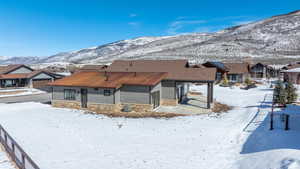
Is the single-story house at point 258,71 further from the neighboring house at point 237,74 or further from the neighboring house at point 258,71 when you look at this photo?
the neighboring house at point 237,74

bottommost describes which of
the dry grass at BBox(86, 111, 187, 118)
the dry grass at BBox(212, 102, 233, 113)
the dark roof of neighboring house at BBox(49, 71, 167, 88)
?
the dry grass at BBox(86, 111, 187, 118)

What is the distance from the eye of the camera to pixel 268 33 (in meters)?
146

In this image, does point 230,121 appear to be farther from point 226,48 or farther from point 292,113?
point 226,48

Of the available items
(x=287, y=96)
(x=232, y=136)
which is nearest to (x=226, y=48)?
(x=287, y=96)

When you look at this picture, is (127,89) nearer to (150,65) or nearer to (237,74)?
(150,65)

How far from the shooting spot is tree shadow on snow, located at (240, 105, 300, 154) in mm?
9303

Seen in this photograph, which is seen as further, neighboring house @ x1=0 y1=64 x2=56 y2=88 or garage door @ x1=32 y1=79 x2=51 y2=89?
garage door @ x1=32 y1=79 x2=51 y2=89

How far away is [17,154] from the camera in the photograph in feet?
26.9

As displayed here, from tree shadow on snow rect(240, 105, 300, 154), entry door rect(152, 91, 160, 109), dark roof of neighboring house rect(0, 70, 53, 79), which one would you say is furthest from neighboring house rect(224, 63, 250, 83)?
dark roof of neighboring house rect(0, 70, 53, 79)

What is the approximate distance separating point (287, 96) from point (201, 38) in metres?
172

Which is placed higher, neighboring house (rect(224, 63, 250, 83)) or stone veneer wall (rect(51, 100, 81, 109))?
neighboring house (rect(224, 63, 250, 83))

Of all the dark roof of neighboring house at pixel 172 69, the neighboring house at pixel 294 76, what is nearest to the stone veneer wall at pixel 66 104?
the dark roof of neighboring house at pixel 172 69

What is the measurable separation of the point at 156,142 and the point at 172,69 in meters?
14.0

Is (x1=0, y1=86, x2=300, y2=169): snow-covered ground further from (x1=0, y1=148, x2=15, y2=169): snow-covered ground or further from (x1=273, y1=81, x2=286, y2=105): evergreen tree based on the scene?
(x1=273, y1=81, x2=286, y2=105): evergreen tree
